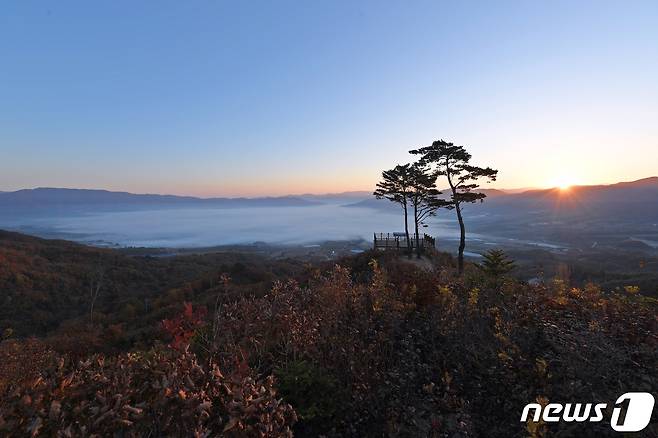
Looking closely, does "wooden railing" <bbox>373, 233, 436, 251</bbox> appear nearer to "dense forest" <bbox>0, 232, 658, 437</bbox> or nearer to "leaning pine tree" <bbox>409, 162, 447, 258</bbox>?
"leaning pine tree" <bbox>409, 162, 447, 258</bbox>

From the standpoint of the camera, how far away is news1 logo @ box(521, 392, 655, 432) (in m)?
3.61

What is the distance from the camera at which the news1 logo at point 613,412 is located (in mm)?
3605

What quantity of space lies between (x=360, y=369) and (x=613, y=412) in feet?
9.63

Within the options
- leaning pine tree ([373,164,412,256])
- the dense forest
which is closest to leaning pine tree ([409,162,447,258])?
leaning pine tree ([373,164,412,256])

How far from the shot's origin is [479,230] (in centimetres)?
15450

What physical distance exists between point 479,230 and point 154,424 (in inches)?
6637

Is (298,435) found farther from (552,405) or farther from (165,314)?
(165,314)

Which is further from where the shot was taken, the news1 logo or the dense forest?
the news1 logo

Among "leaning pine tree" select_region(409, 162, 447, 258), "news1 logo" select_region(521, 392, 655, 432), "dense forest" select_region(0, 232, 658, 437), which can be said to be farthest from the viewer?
"leaning pine tree" select_region(409, 162, 447, 258)

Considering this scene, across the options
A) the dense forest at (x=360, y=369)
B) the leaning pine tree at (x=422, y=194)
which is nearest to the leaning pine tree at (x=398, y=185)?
the leaning pine tree at (x=422, y=194)

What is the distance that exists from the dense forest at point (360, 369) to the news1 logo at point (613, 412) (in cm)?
10

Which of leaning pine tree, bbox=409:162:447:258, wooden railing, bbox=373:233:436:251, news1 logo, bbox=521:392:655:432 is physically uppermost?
leaning pine tree, bbox=409:162:447:258

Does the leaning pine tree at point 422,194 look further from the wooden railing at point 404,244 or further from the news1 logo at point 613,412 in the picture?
the news1 logo at point 613,412

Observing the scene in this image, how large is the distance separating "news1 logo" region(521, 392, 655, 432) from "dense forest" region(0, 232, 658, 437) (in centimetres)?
10
